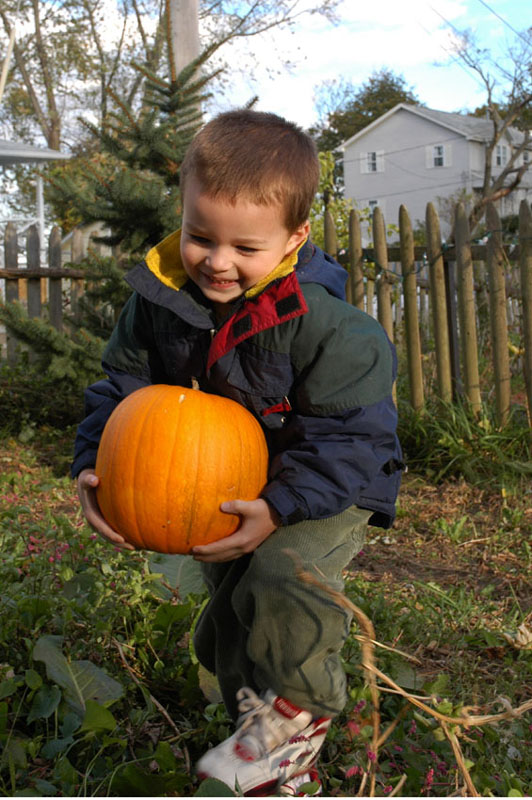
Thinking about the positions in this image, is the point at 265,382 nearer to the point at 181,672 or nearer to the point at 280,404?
the point at 280,404

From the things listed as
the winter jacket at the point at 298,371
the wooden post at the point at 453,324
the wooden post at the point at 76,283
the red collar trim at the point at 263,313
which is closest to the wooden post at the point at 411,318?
the wooden post at the point at 453,324

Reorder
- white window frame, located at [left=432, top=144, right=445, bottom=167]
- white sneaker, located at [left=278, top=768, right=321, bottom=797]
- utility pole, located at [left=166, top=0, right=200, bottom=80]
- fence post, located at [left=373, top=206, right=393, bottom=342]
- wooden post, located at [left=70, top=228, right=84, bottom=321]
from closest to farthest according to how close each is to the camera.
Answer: white sneaker, located at [left=278, top=768, right=321, bottom=797], fence post, located at [left=373, top=206, right=393, bottom=342], utility pole, located at [left=166, top=0, right=200, bottom=80], wooden post, located at [left=70, top=228, right=84, bottom=321], white window frame, located at [left=432, top=144, right=445, bottom=167]

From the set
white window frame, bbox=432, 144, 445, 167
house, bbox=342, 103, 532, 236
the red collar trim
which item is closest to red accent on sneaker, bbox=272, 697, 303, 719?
the red collar trim

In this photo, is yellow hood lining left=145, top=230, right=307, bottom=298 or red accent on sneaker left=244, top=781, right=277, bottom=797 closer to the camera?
red accent on sneaker left=244, top=781, right=277, bottom=797

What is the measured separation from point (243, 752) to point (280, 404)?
0.84 m

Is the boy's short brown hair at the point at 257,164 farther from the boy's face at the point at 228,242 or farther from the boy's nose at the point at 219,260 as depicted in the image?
the boy's nose at the point at 219,260

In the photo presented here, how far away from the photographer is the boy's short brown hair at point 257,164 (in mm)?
1729

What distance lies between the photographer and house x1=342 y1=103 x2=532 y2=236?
44.9 m

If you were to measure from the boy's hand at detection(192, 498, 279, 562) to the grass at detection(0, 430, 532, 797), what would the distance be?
458 millimetres

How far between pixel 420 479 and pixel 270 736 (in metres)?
3.34

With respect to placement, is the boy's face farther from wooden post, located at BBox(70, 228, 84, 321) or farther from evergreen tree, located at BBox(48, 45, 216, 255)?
wooden post, located at BBox(70, 228, 84, 321)

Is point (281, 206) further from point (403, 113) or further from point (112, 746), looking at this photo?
point (403, 113)

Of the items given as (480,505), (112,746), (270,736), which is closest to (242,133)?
(270,736)

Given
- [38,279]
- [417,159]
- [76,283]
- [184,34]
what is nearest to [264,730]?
[76,283]
